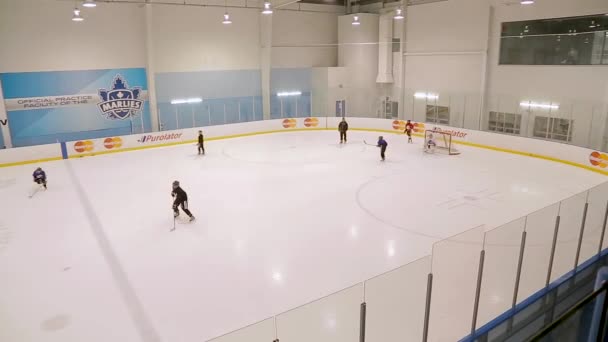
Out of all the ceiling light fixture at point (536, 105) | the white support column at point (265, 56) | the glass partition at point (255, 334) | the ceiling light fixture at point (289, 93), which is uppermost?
the white support column at point (265, 56)

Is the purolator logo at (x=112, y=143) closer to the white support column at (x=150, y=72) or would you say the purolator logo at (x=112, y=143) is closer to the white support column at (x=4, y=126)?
the white support column at (x=150, y=72)

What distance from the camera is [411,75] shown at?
2755 cm

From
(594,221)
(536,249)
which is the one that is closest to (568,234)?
(594,221)

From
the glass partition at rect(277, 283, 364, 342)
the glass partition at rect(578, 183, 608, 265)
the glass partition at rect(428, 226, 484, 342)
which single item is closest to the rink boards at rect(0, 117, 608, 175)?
the glass partition at rect(578, 183, 608, 265)

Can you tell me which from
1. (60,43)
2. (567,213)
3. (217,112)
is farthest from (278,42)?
(567,213)

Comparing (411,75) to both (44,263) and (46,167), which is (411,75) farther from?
(44,263)

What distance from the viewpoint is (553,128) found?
66.2ft

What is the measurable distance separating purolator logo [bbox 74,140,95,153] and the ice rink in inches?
35.1

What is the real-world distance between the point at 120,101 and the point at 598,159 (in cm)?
2312

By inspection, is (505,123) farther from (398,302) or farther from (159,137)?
(398,302)

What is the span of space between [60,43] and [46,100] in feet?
9.82

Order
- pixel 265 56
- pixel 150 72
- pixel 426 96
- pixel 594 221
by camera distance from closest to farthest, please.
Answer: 1. pixel 594 221
2. pixel 150 72
3. pixel 426 96
4. pixel 265 56

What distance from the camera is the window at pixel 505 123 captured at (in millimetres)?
21938

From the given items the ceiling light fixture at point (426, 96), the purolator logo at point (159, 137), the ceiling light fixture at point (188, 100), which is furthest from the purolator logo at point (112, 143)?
the ceiling light fixture at point (426, 96)
